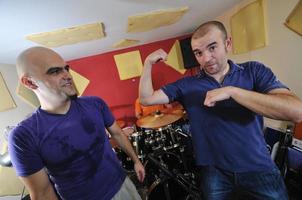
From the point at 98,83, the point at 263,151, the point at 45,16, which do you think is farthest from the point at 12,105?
the point at 263,151

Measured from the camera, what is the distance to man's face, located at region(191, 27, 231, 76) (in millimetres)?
1098

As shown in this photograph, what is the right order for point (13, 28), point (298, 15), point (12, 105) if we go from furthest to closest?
point (12, 105), point (298, 15), point (13, 28)

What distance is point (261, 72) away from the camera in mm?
1059

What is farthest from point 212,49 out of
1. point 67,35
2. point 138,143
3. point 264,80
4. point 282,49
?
point 138,143

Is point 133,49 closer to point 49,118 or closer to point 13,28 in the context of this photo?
point 13,28

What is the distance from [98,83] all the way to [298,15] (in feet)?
→ 9.46

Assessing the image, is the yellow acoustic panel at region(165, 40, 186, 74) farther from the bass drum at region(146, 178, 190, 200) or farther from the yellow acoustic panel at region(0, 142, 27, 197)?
the yellow acoustic panel at region(0, 142, 27, 197)

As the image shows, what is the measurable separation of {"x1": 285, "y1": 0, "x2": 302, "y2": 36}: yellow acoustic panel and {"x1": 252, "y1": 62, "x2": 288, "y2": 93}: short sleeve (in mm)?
962

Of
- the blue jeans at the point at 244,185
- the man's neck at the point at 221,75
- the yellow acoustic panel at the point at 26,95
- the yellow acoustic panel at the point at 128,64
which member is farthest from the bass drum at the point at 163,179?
the yellow acoustic panel at the point at 26,95

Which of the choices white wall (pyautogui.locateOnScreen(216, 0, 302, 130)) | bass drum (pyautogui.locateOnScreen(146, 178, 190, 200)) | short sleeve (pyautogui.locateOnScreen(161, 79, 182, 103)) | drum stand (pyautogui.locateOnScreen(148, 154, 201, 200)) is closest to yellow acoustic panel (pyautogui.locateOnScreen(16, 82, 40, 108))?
drum stand (pyautogui.locateOnScreen(148, 154, 201, 200))

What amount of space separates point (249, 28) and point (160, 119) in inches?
55.1

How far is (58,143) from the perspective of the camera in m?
1.07

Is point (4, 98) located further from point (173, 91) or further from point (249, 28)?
point (249, 28)

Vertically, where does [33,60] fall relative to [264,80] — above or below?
above
